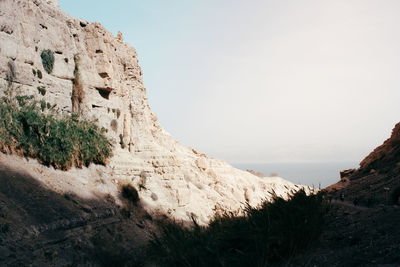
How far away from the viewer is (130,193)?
21328 mm

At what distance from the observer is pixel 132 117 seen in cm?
2683

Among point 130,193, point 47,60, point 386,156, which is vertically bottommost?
point 130,193

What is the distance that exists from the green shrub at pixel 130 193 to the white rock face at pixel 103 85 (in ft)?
2.52

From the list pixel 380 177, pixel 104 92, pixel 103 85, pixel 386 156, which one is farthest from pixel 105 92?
pixel 380 177

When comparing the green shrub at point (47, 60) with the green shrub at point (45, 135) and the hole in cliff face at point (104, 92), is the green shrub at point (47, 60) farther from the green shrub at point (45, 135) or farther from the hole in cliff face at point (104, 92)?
the hole in cliff face at point (104, 92)

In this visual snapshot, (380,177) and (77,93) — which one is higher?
(77,93)

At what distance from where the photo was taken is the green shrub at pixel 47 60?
20453mm

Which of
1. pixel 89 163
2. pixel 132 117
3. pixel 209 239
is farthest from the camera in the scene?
pixel 132 117

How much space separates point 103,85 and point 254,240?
73.1 feet

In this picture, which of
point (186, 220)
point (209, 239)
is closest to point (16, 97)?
point (186, 220)

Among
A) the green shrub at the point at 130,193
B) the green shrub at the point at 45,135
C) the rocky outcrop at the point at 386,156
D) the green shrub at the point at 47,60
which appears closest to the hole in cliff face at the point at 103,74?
the green shrub at the point at 47,60

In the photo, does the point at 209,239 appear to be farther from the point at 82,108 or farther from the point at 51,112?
the point at 82,108

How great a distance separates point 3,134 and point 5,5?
26.9 feet

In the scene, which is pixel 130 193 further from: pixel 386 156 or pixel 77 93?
pixel 386 156
